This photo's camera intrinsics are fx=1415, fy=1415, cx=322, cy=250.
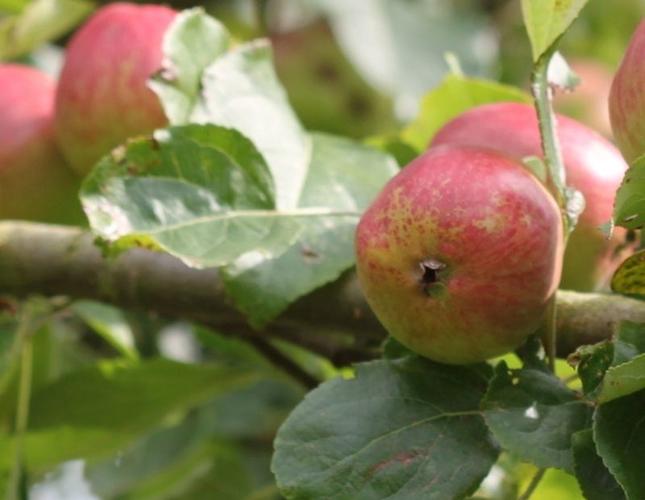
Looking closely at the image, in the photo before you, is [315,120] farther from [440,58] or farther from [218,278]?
[218,278]

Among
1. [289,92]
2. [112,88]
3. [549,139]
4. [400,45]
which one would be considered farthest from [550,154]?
→ [289,92]

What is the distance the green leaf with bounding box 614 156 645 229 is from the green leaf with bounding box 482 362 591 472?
100mm

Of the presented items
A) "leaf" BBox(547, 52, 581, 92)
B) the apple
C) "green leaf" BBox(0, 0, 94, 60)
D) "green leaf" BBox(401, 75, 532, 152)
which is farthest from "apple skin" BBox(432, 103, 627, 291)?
the apple

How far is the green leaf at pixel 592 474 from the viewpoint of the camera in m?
0.74

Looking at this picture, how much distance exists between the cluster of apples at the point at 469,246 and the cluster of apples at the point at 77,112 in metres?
0.45

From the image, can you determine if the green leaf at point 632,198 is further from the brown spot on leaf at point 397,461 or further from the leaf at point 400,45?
the leaf at point 400,45

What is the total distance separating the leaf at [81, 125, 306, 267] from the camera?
0.87 meters

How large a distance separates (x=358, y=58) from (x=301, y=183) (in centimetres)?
63

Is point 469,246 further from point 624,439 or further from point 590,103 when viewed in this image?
point 590,103

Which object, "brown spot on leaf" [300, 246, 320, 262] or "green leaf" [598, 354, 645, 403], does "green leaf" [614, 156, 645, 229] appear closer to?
"green leaf" [598, 354, 645, 403]

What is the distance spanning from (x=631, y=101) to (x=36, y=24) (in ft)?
2.62

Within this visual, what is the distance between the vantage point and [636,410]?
752mm

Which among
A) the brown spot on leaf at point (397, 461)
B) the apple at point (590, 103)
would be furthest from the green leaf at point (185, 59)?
the apple at point (590, 103)

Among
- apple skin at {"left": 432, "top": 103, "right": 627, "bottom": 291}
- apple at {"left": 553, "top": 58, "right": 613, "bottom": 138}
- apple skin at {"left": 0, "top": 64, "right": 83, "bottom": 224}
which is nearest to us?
apple skin at {"left": 432, "top": 103, "right": 627, "bottom": 291}
